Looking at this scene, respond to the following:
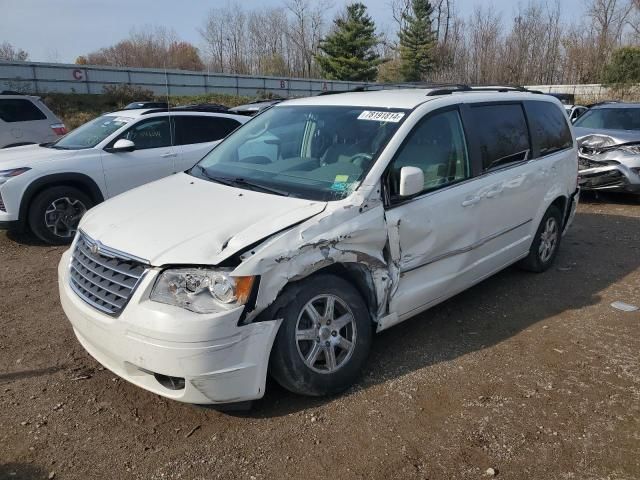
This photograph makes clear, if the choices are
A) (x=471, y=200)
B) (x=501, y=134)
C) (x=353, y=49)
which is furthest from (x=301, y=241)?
(x=353, y=49)

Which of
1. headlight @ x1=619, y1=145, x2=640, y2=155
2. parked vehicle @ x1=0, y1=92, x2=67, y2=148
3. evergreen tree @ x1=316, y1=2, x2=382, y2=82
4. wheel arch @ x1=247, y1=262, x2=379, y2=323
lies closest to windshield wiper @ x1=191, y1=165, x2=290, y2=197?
wheel arch @ x1=247, y1=262, x2=379, y2=323

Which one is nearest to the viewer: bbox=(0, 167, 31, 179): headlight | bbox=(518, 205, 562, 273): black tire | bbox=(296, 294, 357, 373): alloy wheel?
bbox=(296, 294, 357, 373): alloy wheel

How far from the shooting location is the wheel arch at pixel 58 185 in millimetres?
6484

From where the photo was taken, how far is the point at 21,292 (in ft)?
16.8

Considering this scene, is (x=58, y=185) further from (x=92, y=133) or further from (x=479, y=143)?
(x=479, y=143)

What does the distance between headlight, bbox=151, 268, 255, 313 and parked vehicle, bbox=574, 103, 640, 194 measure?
26.5 feet

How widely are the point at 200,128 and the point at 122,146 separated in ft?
4.63

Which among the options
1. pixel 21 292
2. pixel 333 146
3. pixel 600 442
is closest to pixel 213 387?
pixel 333 146

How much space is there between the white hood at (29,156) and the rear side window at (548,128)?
5533mm

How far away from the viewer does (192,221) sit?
315cm

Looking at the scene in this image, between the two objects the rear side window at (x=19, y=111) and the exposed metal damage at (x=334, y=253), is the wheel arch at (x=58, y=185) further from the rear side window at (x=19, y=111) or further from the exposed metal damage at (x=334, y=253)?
the exposed metal damage at (x=334, y=253)

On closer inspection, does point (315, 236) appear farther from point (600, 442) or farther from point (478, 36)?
point (478, 36)

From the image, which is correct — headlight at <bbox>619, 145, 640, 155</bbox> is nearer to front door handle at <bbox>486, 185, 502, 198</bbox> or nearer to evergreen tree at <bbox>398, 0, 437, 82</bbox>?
front door handle at <bbox>486, 185, 502, 198</bbox>

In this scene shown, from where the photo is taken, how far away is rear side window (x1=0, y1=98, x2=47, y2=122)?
1029 cm
